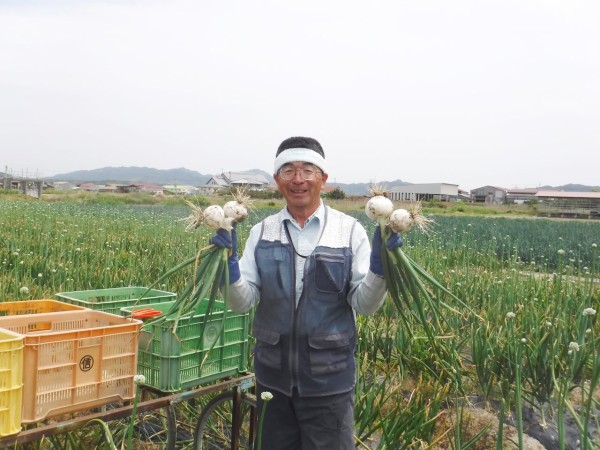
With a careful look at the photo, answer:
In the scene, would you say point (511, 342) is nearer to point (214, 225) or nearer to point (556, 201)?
point (214, 225)

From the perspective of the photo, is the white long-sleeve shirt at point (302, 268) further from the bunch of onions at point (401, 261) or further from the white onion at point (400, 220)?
the white onion at point (400, 220)

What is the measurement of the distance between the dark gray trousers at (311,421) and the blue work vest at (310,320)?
0.05 m

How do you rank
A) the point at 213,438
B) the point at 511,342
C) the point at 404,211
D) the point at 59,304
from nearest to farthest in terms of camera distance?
the point at 404,211 < the point at 59,304 < the point at 213,438 < the point at 511,342

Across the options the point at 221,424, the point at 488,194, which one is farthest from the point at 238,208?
the point at 488,194

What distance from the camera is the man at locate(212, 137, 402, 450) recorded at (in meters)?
2.03

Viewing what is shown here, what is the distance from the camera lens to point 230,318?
97.4 inches

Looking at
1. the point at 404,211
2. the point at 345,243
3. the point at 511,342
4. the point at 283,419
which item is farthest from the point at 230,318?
the point at 511,342

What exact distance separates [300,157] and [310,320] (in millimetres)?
594

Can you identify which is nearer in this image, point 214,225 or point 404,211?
point 404,211

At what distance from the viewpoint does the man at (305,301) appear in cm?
203

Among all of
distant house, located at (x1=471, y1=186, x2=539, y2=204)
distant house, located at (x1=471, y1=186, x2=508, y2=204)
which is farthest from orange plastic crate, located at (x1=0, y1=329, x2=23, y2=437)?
distant house, located at (x1=471, y1=186, x2=508, y2=204)

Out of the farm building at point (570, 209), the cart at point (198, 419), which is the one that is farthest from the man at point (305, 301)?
the farm building at point (570, 209)

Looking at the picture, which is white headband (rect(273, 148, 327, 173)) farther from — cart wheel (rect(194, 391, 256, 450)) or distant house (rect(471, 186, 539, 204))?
distant house (rect(471, 186, 539, 204))

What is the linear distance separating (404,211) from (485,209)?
45376mm
